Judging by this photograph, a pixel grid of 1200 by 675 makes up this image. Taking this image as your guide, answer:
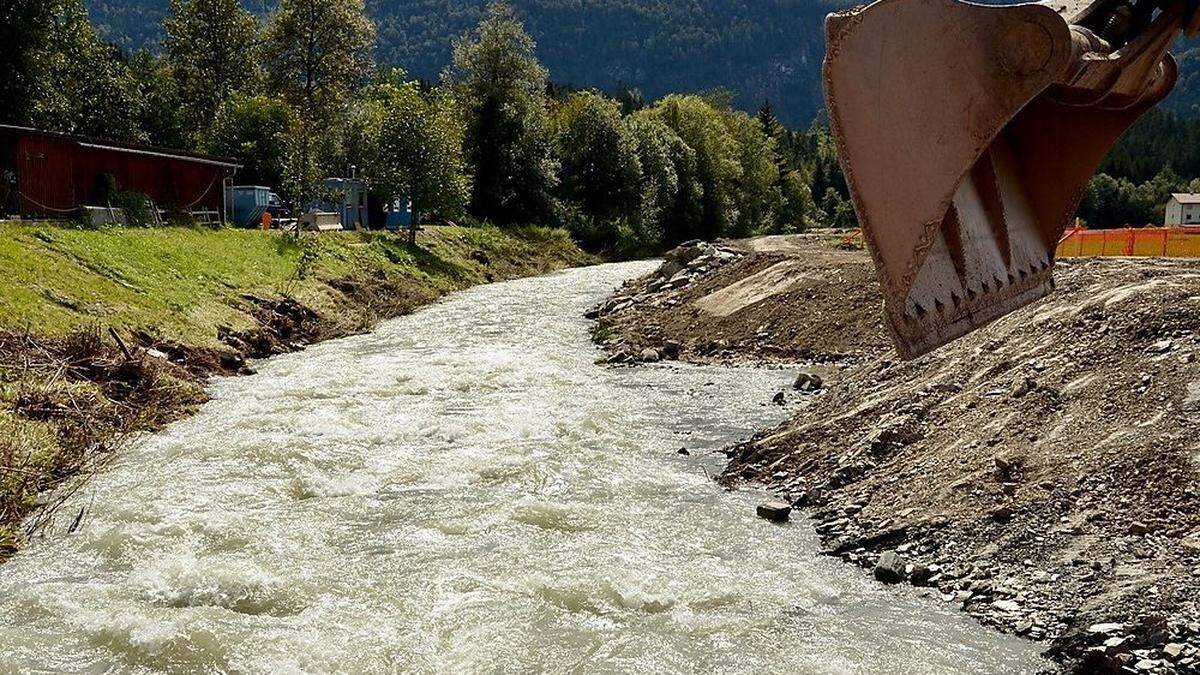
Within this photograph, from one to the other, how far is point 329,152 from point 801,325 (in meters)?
51.2

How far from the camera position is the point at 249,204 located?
51781 millimetres

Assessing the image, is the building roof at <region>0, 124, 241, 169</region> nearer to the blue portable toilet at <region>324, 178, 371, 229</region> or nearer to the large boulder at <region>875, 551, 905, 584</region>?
the blue portable toilet at <region>324, 178, 371, 229</region>

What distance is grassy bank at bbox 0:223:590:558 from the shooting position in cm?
1442

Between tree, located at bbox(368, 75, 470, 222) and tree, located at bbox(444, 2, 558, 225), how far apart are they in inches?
528

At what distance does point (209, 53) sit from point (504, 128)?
77.2ft

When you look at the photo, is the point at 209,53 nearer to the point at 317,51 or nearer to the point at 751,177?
the point at 317,51

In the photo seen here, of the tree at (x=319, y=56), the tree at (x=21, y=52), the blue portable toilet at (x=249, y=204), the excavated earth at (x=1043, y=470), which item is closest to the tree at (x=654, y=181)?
the tree at (x=319, y=56)

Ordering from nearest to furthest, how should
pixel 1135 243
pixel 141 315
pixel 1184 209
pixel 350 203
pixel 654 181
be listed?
pixel 141 315 → pixel 1135 243 → pixel 350 203 → pixel 654 181 → pixel 1184 209

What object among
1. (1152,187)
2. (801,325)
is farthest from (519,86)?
(1152,187)

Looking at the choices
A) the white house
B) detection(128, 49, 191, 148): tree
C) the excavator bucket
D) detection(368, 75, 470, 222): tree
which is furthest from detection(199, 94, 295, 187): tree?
the white house

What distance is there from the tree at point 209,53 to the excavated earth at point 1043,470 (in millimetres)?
66323

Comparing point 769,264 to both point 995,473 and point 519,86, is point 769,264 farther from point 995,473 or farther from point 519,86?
point 519,86

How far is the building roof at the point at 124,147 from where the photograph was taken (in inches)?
1377

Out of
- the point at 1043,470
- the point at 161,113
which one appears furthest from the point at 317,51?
the point at 1043,470
